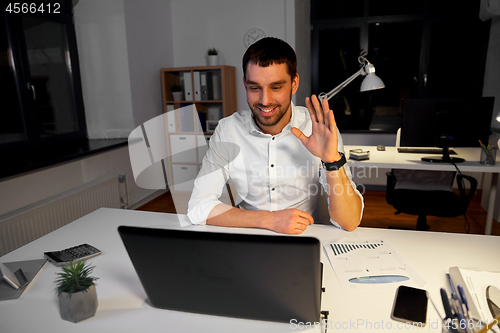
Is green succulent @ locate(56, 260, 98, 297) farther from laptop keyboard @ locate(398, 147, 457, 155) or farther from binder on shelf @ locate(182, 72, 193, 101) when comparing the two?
binder on shelf @ locate(182, 72, 193, 101)

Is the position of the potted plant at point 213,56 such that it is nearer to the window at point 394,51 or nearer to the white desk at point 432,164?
the window at point 394,51

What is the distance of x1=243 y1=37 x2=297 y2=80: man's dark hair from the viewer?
133 cm

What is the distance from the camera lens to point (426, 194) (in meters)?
2.47

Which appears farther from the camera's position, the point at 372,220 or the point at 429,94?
the point at 429,94

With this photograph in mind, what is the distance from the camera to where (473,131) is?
2.42 m

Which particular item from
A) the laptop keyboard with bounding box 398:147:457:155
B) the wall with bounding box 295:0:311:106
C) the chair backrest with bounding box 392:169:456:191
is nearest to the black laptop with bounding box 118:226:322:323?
the chair backrest with bounding box 392:169:456:191

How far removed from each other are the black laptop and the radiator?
191cm

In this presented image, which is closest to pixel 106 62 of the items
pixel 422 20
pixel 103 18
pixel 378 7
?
pixel 103 18

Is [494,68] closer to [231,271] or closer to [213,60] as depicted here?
[213,60]

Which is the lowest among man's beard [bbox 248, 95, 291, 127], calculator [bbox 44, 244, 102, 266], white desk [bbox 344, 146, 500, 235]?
white desk [bbox 344, 146, 500, 235]

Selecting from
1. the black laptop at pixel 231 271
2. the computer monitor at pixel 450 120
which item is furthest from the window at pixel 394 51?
the black laptop at pixel 231 271

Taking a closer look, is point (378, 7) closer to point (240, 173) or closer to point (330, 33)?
point (330, 33)

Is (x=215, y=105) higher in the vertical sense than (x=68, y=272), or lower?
higher

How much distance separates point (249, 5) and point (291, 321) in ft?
12.8
